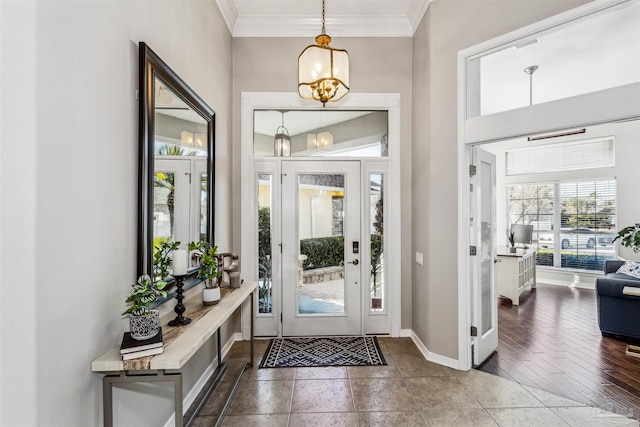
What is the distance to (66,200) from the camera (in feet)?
3.90

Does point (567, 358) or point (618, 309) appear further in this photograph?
point (618, 309)

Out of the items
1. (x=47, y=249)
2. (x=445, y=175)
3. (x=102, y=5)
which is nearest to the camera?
(x=47, y=249)

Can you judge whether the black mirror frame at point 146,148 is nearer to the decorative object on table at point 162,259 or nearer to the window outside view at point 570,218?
the decorative object on table at point 162,259

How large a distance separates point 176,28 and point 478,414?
3.49 metres

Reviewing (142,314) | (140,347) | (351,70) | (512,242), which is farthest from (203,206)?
(512,242)

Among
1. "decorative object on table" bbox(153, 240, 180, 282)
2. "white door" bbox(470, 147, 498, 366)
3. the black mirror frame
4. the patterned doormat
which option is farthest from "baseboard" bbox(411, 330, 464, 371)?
the black mirror frame

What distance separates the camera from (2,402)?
955 mm

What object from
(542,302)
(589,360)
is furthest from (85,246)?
(542,302)

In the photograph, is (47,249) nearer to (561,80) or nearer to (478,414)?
(478,414)

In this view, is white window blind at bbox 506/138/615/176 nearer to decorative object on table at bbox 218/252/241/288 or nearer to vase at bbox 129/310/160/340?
decorative object on table at bbox 218/252/241/288

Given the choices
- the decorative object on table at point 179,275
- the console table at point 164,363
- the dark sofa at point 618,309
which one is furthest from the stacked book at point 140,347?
→ the dark sofa at point 618,309

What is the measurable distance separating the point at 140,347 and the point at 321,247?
240cm

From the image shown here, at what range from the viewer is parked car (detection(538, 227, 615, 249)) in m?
5.85

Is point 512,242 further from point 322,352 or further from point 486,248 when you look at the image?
point 322,352
